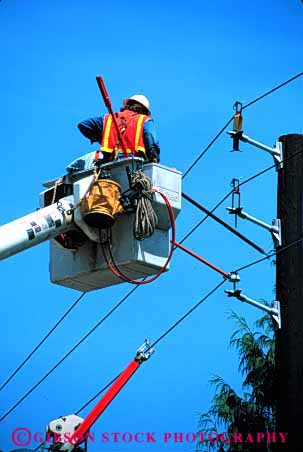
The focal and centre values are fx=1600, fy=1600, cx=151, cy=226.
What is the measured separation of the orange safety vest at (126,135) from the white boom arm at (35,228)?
0.64 meters

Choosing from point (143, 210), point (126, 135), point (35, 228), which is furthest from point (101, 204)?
point (126, 135)

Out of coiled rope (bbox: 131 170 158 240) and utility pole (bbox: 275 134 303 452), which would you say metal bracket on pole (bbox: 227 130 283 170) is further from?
coiled rope (bbox: 131 170 158 240)

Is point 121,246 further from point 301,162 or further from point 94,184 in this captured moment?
point 301,162

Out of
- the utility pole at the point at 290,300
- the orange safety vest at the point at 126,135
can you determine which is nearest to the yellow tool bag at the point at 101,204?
the orange safety vest at the point at 126,135

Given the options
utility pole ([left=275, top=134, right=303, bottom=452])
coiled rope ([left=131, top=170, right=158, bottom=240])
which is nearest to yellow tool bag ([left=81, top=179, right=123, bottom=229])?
coiled rope ([left=131, top=170, right=158, bottom=240])

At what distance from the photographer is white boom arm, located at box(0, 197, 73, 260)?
12656 millimetres

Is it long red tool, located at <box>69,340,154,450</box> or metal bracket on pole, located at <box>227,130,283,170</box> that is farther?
metal bracket on pole, located at <box>227,130,283,170</box>

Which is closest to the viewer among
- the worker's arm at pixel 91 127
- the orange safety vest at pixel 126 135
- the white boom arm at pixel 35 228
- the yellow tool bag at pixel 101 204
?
the white boom arm at pixel 35 228

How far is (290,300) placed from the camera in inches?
557

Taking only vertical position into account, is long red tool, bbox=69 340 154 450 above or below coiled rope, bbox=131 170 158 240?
below

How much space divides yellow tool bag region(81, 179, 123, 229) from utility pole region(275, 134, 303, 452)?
1.85 meters

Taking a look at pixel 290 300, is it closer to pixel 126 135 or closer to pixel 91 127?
pixel 126 135

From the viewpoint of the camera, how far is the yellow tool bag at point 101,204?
1323 cm

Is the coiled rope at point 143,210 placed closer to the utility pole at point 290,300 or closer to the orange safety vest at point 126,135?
the orange safety vest at point 126,135
